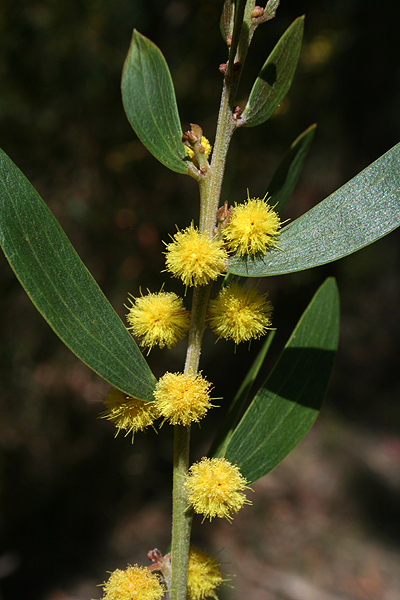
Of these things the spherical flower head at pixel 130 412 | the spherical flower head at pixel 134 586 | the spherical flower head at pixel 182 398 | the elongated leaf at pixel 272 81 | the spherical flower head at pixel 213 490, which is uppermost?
the elongated leaf at pixel 272 81

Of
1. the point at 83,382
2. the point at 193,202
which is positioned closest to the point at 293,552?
the point at 83,382

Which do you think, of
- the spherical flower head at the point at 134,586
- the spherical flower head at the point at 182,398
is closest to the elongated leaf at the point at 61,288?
the spherical flower head at the point at 182,398

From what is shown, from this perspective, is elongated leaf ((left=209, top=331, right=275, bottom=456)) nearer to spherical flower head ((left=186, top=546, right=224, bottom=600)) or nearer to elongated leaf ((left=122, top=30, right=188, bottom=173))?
spherical flower head ((left=186, top=546, right=224, bottom=600))

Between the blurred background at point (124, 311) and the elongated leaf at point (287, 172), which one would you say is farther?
the blurred background at point (124, 311)

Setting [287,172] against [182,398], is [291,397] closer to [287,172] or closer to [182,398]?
[182,398]

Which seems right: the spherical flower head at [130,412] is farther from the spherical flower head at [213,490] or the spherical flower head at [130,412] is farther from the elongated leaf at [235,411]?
the elongated leaf at [235,411]

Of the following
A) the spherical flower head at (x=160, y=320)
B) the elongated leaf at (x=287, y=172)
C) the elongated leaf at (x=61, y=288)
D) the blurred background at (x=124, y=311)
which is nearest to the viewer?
the elongated leaf at (x=61, y=288)
